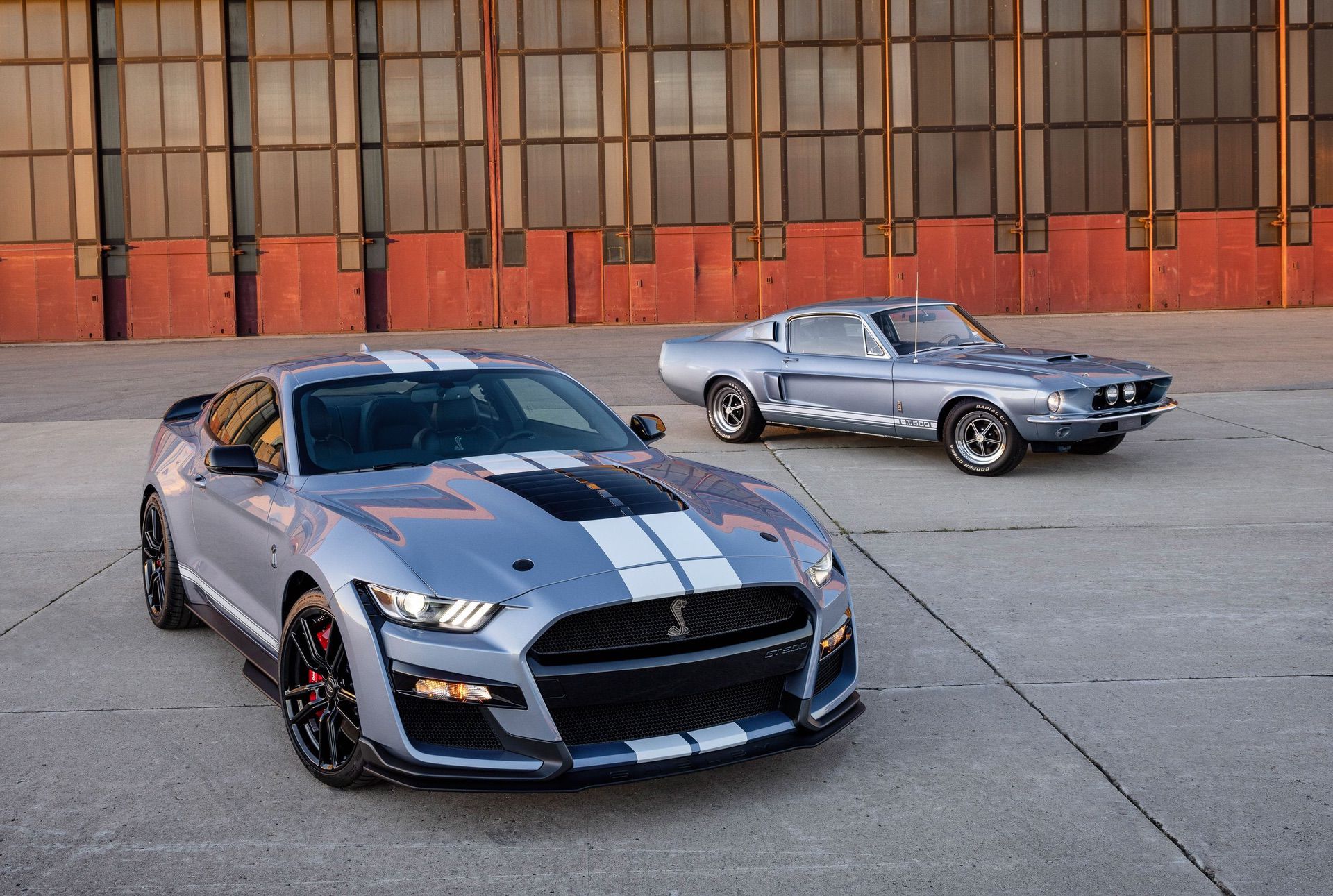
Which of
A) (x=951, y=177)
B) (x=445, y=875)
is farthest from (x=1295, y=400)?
(x=951, y=177)

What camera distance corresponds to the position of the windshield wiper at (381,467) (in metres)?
5.21

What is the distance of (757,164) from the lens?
34531 millimetres

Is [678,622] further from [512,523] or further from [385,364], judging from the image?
[385,364]

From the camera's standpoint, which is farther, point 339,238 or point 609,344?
point 339,238

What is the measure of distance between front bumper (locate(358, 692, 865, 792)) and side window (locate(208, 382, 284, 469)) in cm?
169

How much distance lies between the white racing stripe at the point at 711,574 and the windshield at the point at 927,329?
7.48 metres

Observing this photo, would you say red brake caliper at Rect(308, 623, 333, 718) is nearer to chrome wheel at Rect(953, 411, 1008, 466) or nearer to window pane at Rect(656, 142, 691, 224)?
chrome wheel at Rect(953, 411, 1008, 466)

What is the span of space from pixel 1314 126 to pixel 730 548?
34.7 metres

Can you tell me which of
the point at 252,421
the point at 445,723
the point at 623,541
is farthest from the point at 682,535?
the point at 252,421

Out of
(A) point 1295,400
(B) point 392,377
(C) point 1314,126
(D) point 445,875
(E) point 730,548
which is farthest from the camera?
(C) point 1314,126

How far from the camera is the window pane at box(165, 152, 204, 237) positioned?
112ft

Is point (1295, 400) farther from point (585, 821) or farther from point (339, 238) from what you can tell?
point (339, 238)

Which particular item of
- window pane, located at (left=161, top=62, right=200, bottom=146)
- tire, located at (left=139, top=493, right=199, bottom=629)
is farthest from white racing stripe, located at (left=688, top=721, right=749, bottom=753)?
window pane, located at (left=161, top=62, right=200, bottom=146)

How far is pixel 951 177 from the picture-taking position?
113 feet
